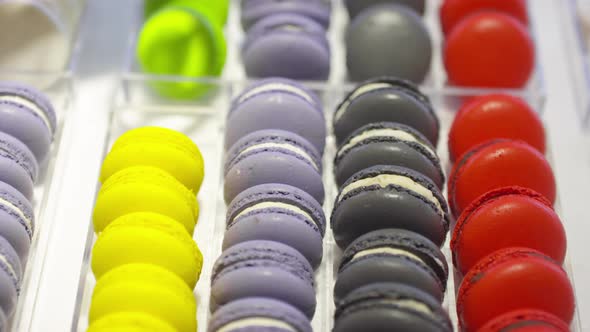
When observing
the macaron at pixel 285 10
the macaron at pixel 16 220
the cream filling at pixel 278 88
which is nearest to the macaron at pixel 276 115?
the cream filling at pixel 278 88

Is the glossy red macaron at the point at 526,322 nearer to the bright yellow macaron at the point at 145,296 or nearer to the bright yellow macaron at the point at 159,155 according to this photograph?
the bright yellow macaron at the point at 145,296

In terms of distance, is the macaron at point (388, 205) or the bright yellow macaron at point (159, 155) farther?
the bright yellow macaron at point (159, 155)

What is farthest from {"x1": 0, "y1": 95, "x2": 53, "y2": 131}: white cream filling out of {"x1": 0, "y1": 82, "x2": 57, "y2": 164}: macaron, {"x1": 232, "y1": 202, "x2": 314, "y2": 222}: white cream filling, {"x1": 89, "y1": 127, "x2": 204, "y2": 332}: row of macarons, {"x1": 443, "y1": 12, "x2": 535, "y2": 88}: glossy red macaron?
{"x1": 443, "y1": 12, "x2": 535, "y2": 88}: glossy red macaron

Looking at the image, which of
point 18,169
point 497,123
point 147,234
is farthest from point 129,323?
point 497,123

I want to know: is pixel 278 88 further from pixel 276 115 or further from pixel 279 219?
pixel 279 219

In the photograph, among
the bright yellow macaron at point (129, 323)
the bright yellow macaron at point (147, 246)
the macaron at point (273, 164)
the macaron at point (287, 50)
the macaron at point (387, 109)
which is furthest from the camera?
the macaron at point (287, 50)

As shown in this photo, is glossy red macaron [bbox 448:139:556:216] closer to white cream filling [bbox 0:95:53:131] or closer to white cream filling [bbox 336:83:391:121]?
white cream filling [bbox 336:83:391:121]
